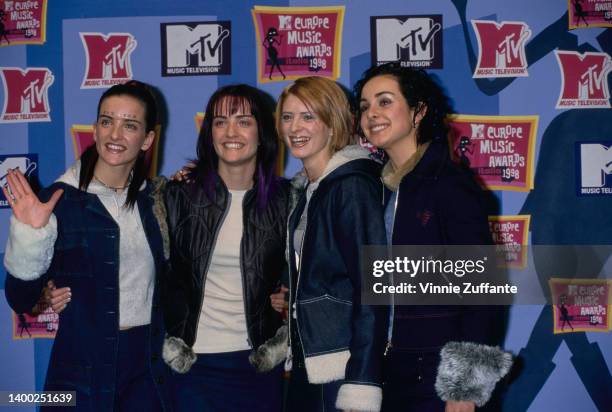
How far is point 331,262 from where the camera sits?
1878 mm

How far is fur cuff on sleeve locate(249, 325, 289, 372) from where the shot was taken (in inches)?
87.9

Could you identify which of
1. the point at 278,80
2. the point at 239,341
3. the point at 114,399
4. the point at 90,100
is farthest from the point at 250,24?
the point at 114,399

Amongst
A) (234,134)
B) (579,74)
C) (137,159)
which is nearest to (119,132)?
(137,159)

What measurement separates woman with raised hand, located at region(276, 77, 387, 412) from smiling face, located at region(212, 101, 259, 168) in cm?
23

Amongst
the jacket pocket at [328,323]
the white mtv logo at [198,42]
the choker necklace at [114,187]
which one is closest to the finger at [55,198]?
→ the choker necklace at [114,187]

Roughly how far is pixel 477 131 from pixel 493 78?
11.0 inches

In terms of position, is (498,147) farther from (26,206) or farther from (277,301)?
(26,206)

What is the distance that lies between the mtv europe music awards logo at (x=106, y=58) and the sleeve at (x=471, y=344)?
6.55 feet

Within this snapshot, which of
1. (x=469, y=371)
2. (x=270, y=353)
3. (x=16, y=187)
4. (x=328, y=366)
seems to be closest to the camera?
(x=469, y=371)

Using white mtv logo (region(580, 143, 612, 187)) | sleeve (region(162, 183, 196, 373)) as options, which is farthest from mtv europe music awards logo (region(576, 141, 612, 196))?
sleeve (region(162, 183, 196, 373))

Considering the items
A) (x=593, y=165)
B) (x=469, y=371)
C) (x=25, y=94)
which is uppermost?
(x=25, y=94)

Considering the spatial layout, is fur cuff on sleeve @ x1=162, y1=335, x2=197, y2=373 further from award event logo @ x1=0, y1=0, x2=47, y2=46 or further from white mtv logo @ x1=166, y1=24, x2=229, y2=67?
award event logo @ x1=0, y1=0, x2=47, y2=46

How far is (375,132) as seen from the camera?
194 cm

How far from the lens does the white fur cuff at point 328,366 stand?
1.85 meters
